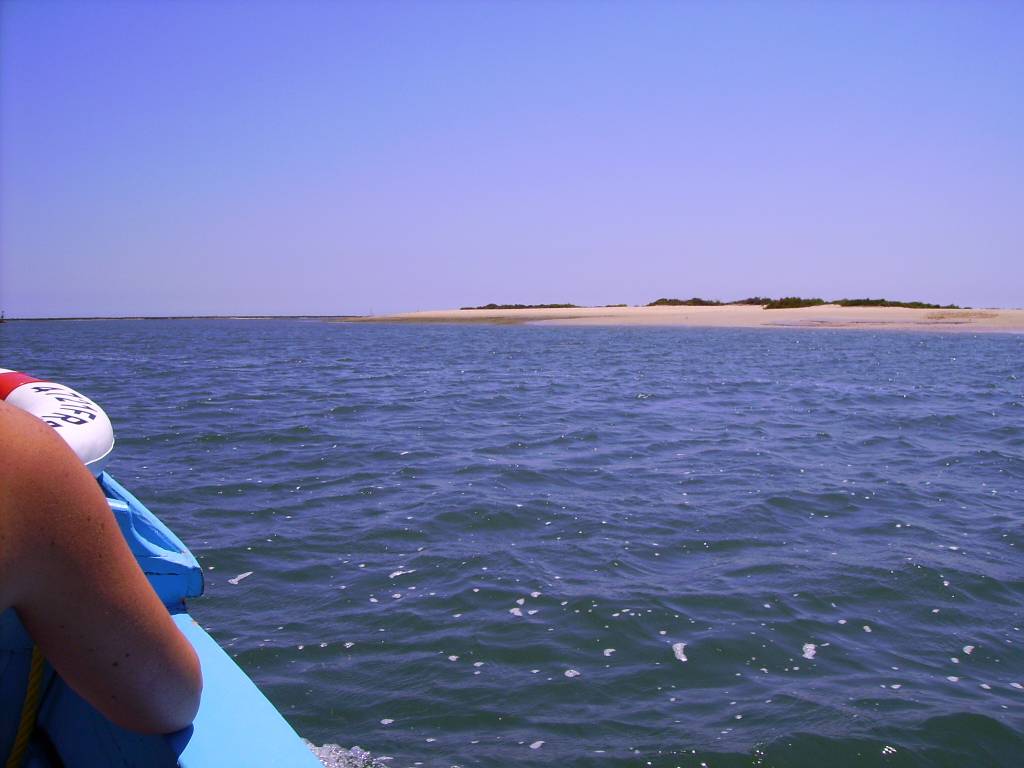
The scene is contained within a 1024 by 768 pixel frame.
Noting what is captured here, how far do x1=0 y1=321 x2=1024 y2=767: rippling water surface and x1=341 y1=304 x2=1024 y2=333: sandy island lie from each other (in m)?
39.6

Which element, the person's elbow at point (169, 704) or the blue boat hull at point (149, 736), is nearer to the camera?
the person's elbow at point (169, 704)

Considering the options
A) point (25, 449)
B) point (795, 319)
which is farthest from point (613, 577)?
point (795, 319)

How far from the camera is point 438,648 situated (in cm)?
462

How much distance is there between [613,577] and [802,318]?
54242 mm

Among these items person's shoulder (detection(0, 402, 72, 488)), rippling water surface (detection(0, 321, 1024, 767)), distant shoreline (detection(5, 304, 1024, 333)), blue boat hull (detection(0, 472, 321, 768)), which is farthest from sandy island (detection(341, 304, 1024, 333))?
person's shoulder (detection(0, 402, 72, 488))

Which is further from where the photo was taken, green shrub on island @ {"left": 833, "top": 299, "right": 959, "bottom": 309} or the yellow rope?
green shrub on island @ {"left": 833, "top": 299, "right": 959, "bottom": 309}

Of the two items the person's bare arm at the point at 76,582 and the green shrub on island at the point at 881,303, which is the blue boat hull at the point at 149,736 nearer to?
Result: the person's bare arm at the point at 76,582

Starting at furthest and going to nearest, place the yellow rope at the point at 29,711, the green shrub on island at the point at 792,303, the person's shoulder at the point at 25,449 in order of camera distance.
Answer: the green shrub on island at the point at 792,303
the yellow rope at the point at 29,711
the person's shoulder at the point at 25,449

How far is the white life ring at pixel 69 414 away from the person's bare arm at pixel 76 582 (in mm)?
715

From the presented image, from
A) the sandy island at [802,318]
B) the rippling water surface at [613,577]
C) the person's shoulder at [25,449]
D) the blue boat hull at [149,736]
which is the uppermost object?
the sandy island at [802,318]

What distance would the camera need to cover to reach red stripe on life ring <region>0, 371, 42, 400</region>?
2195 millimetres

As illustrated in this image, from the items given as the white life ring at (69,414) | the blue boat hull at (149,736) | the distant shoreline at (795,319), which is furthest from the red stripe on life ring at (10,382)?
the distant shoreline at (795,319)

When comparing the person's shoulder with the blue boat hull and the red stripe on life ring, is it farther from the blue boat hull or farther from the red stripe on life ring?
the red stripe on life ring

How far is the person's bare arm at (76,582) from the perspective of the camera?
1.12 m
